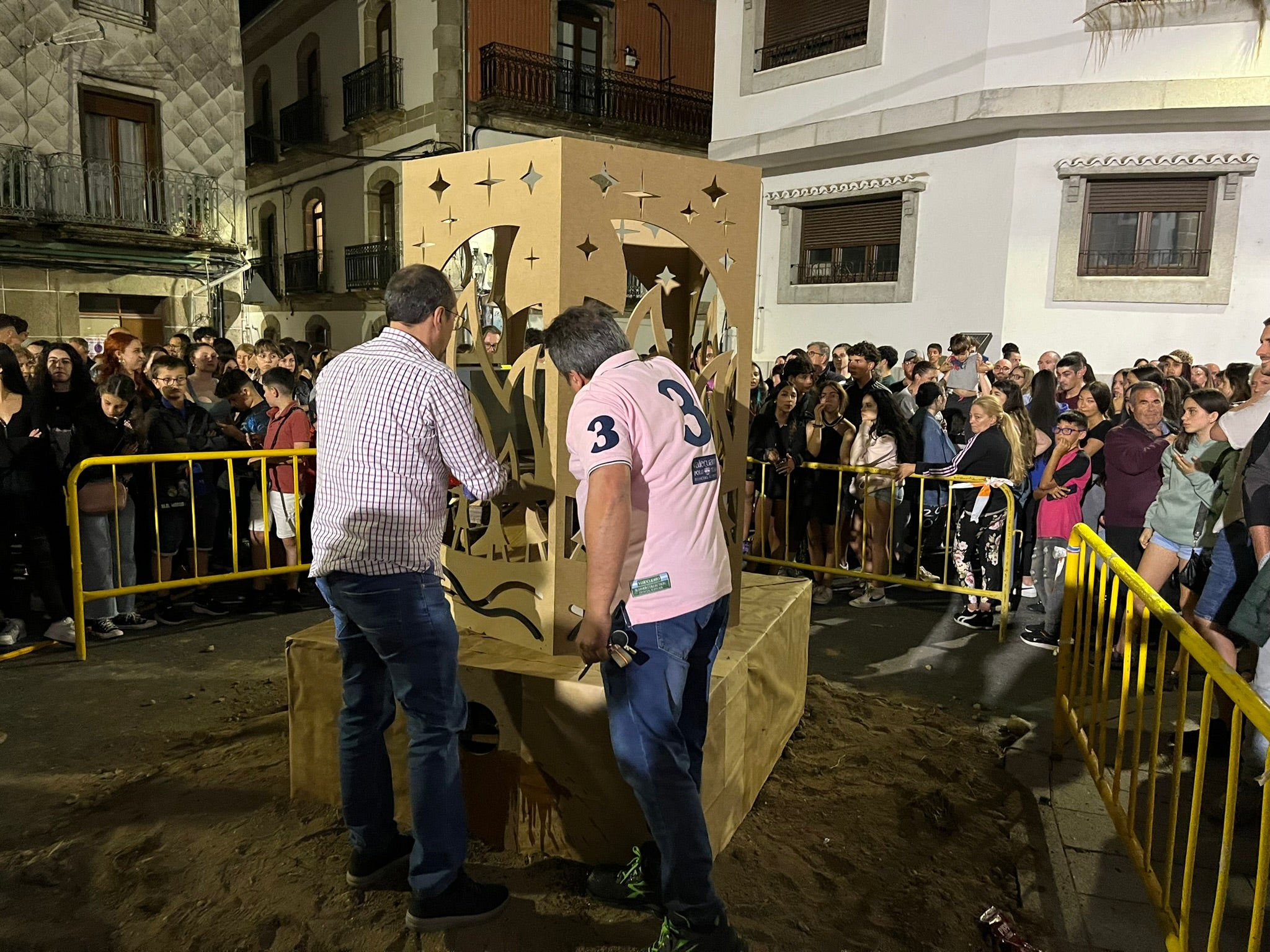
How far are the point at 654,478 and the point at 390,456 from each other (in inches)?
32.0

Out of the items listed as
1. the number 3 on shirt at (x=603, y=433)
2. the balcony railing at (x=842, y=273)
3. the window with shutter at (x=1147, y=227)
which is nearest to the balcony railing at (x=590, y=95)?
the balcony railing at (x=842, y=273)

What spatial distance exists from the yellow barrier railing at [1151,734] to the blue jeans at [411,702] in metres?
2.16

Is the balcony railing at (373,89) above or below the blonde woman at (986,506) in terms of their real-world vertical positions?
above

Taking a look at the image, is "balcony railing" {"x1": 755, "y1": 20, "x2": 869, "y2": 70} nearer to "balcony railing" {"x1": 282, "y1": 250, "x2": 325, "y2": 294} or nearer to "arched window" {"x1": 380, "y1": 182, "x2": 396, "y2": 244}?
"arched window" {"x1": 380, "y1": 182, "x2": 396, "y2": 244}

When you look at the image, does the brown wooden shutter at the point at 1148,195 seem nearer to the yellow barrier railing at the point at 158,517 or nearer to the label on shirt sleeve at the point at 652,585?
the yellow barrier railing at the point at 158,517

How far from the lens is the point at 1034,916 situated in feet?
10.2

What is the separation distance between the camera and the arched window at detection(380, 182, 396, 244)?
66.0 ft

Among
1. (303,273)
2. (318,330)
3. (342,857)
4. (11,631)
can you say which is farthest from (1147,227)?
(303,273)

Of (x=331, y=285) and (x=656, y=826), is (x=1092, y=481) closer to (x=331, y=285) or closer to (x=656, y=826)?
(x=656, y=826)

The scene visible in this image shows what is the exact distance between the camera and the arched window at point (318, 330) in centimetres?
2228

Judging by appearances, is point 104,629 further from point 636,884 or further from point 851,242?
point 851,242

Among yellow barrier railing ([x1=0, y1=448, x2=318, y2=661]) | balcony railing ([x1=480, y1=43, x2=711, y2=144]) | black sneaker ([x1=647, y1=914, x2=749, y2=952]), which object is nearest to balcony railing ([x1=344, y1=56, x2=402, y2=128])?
balcony railing ([x1=480, y1=43, x2=711, y2=144])

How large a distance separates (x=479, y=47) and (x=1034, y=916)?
19.0 metres

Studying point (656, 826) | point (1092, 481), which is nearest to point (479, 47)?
point (1092, 481)
